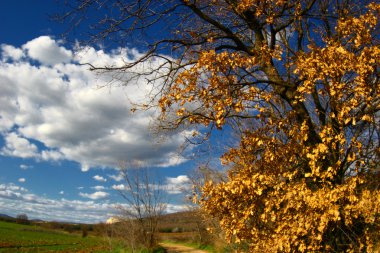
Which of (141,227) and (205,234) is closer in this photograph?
(141,227)

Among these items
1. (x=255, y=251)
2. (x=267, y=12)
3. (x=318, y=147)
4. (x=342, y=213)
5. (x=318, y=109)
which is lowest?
(x=255, y=251)

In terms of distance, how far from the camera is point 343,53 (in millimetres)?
8422

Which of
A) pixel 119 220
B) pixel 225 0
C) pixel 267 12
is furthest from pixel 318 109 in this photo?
pixel 119 220

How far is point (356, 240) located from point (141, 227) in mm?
24786

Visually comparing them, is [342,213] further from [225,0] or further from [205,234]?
[205,234]

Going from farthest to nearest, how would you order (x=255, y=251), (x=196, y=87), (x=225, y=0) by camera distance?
(x=225, y=0) → (x=255, y=251) → (x=196, y=87)

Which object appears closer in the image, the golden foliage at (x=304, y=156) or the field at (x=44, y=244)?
the golden foliage at (x=304, y=156)

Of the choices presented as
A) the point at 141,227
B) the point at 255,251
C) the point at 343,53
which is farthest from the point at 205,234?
the point at 343,53

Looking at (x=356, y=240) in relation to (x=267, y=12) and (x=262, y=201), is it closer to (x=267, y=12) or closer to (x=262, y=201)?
(x=262, y=201)

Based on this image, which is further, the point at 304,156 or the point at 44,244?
the point at 44,244

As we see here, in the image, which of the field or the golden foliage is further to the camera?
the field

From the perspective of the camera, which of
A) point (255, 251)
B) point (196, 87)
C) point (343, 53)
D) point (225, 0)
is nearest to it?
point (343, 53)

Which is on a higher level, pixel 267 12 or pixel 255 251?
pixel 267 12

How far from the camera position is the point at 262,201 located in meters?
9.59
